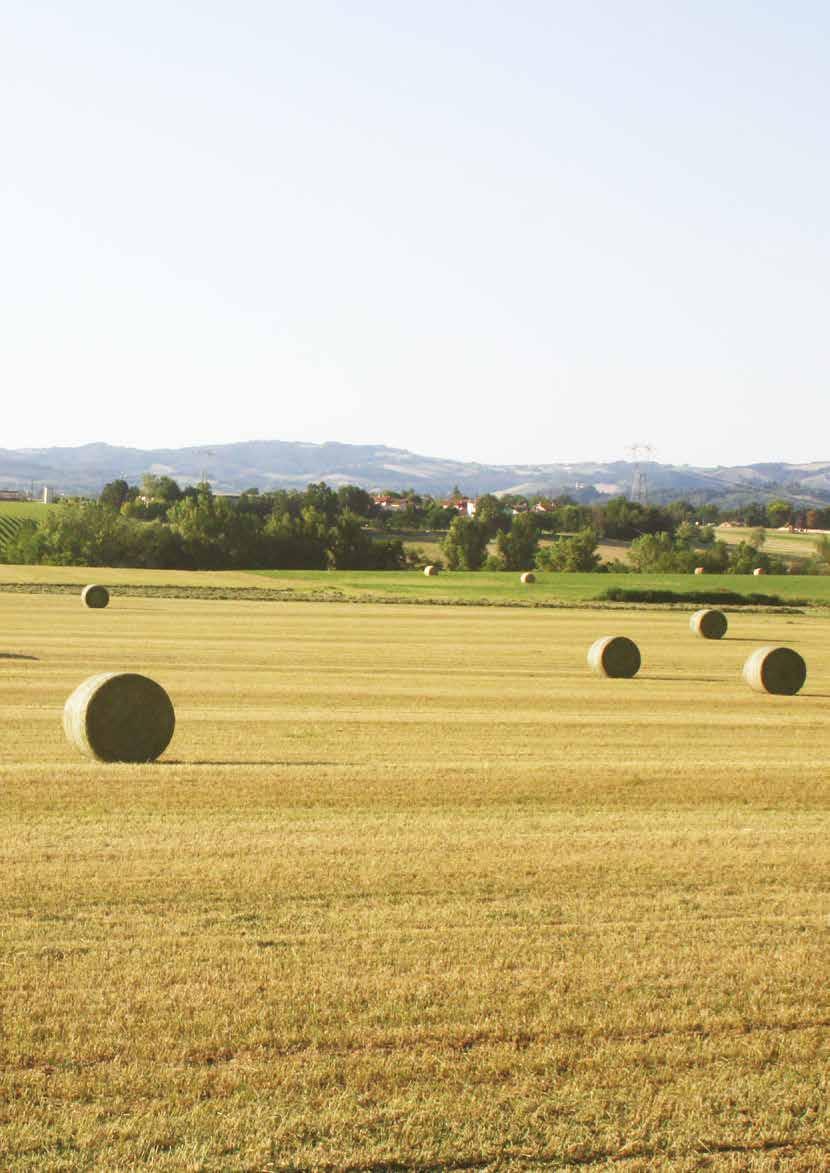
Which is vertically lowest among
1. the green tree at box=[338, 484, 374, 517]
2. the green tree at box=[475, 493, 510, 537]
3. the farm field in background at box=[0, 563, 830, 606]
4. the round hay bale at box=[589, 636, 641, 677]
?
the farm field in background at box=[0, 563, 830, 606]

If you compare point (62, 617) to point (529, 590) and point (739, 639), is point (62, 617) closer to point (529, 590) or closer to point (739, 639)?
point (739, 639)

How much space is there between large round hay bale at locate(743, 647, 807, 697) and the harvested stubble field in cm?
962

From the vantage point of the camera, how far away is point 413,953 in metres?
10.2

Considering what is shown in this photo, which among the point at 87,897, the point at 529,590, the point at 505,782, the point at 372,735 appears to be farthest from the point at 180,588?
the point at 87,897

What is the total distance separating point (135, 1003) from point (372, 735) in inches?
538

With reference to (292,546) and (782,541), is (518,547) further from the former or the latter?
(782,541)

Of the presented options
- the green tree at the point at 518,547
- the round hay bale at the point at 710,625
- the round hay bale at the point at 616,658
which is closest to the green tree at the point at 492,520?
the green tree at the point at 518,547

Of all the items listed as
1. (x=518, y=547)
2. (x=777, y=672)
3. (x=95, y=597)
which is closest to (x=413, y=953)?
(x=777, y=672)

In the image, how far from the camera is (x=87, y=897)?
11391mm

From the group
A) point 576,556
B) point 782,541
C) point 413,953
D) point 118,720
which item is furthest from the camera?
point 782,541

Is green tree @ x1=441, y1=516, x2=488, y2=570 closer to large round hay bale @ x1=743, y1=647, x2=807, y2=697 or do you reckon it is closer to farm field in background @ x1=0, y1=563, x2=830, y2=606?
farm field in background @ x1=0, y1=563, x2=830, y2=606

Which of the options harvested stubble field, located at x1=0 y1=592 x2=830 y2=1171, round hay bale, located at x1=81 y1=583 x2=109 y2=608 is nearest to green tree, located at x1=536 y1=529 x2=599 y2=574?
round hay bale, located at x1=81 y1=583 x2=109 y2=608

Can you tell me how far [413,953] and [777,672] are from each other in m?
23.1

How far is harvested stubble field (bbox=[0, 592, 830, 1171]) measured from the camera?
24.6 ft
